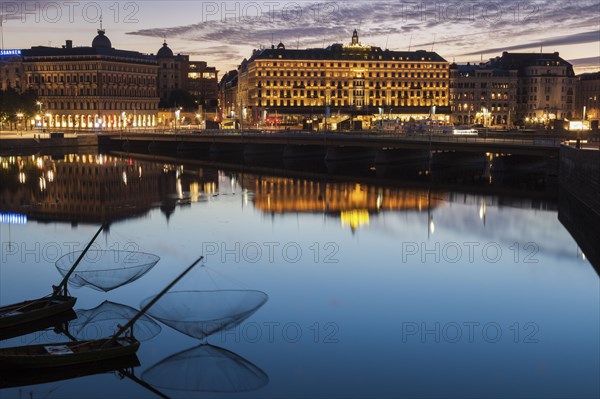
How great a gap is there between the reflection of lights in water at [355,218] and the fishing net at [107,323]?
2326 centimetres

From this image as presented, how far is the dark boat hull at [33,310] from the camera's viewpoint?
26734mm

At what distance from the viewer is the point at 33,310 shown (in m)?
27.6

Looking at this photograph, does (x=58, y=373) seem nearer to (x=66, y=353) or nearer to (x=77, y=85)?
(x=66, y=353)

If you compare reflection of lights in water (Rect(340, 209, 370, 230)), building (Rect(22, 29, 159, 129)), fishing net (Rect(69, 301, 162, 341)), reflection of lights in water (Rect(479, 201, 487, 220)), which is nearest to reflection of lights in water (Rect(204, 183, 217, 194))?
reflection of lights in water (Rect(340, 209, 370, 230))

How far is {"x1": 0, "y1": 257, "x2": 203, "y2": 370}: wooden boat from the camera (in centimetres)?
2314

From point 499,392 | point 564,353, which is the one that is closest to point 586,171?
point 564,353

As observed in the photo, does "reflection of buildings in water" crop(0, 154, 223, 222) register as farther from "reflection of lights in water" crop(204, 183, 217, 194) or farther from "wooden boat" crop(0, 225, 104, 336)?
"wooden boat" crop(0, 225, 104, 336)

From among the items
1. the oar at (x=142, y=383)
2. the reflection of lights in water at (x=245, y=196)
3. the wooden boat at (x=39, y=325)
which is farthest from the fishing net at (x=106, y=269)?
the reflection of lights in water at (x=245, y=196)

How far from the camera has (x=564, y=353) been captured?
26.0m

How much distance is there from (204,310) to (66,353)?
14.3ft

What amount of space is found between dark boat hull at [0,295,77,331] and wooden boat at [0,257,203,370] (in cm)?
335

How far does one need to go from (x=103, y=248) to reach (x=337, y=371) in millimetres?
20677

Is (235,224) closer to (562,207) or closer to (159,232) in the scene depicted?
(159,232)

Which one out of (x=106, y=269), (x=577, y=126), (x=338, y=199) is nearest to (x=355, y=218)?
(x=338, y=199)
